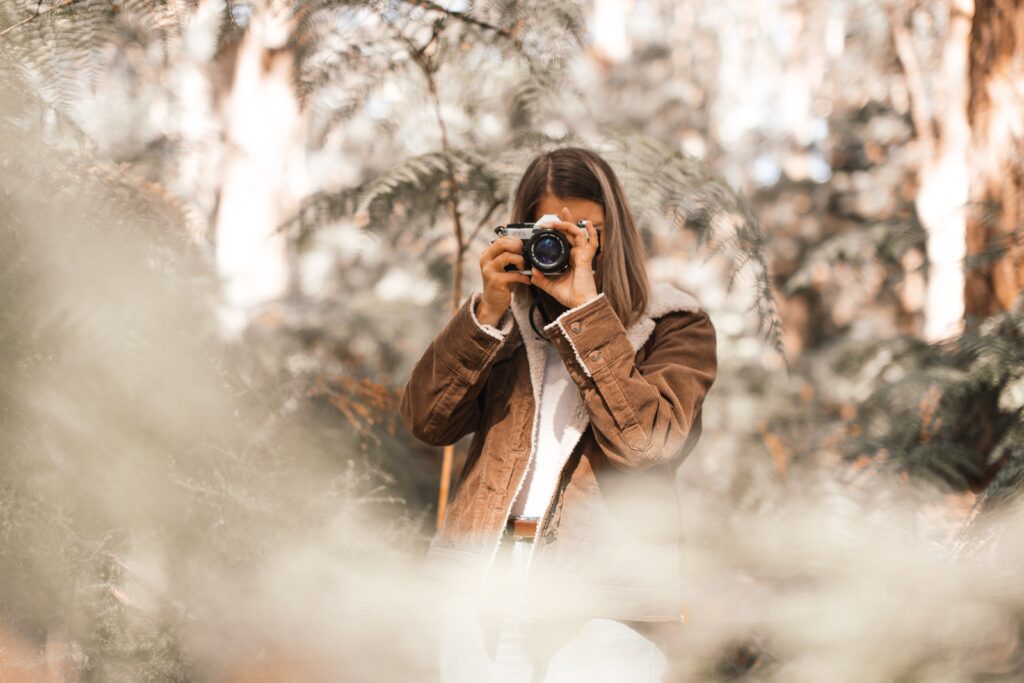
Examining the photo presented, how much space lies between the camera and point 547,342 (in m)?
1.59

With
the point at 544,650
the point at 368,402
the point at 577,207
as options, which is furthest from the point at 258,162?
the point at 544,650

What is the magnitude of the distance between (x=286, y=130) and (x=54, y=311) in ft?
11.3

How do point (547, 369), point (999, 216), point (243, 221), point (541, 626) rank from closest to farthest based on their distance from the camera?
1. point (541, 626)
2. point (547, 369)
3. point (999, 216)
4. point (243, 221)

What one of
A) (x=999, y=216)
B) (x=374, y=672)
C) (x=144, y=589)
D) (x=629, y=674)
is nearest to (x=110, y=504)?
(x=144, y=589)

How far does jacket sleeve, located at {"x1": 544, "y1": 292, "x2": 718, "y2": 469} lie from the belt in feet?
0.55

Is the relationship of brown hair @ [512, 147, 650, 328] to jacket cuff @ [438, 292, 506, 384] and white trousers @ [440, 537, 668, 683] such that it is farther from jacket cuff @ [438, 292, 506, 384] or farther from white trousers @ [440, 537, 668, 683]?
white trousers @ [440, 537, 668, 683]

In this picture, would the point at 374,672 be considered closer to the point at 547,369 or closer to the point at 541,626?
the point at 541,626

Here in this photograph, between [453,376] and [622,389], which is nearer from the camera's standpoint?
[622,389]

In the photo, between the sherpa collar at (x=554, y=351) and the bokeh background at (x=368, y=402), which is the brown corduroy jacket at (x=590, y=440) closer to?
the sherpa collar at (x=554, y=351)

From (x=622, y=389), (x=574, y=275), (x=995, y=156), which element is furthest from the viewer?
(x=995, y=156)

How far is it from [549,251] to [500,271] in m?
0.10

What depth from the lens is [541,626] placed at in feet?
4.53

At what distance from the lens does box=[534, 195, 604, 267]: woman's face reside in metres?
1.62

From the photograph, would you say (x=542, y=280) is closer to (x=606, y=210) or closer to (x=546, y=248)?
(x=546, y=248)
